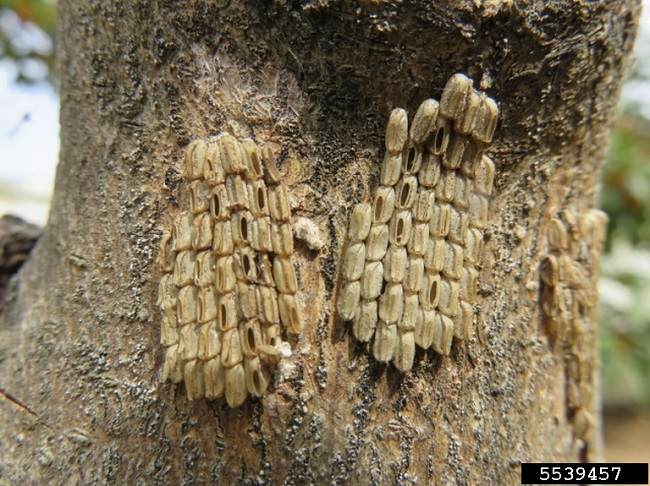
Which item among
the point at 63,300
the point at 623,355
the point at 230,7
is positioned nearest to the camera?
the point at 230,7

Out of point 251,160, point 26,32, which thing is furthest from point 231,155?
point 26,32

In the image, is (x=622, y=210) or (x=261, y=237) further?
(x=622, y=210)

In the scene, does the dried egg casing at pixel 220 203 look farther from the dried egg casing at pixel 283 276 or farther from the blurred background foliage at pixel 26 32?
the blurred background foliage at pixel 26 32

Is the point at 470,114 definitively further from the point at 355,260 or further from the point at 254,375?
the point at 254,375

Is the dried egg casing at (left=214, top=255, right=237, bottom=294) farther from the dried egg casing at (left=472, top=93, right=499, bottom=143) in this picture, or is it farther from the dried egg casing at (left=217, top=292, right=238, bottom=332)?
the dried egg casing at (left=472, top=93, right=499, bottom=143)

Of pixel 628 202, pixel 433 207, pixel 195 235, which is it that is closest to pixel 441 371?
pixel 433 207

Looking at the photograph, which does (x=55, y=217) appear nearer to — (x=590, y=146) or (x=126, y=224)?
(x=126, y=224)

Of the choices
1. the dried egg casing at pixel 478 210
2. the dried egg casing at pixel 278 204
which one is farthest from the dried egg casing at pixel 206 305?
the dried egg casing at pixel 478 210
